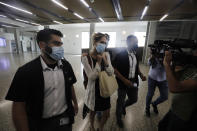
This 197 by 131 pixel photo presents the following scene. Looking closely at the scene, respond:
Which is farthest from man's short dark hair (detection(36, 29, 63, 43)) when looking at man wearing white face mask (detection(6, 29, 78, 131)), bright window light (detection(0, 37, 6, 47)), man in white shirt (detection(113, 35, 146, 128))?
bright window light (detection(0, 37, 6, 47))

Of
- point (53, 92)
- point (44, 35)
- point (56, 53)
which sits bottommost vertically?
point (53, 92)

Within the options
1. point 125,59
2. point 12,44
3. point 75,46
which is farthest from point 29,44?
point 125,59

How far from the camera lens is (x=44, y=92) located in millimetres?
787

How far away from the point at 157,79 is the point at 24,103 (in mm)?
1933

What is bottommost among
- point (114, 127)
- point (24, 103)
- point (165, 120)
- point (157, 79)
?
point (114, 127)

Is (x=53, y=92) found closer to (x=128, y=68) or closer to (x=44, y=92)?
(x=44, y=92)

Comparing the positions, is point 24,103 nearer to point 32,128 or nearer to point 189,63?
point 32,128

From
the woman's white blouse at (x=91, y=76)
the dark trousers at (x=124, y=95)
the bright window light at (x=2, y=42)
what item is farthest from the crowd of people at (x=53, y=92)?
the bright window light at (x=2, y=42)

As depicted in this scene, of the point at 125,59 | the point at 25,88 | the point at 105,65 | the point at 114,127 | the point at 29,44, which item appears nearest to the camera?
the point at 25,88

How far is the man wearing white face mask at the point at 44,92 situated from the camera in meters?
0.70

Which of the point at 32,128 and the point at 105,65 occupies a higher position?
the point at 105,65

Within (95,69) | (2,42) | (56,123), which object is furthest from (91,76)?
(2,42)

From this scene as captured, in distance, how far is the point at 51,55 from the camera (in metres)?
0.88

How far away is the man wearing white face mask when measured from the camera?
702 millimetres
